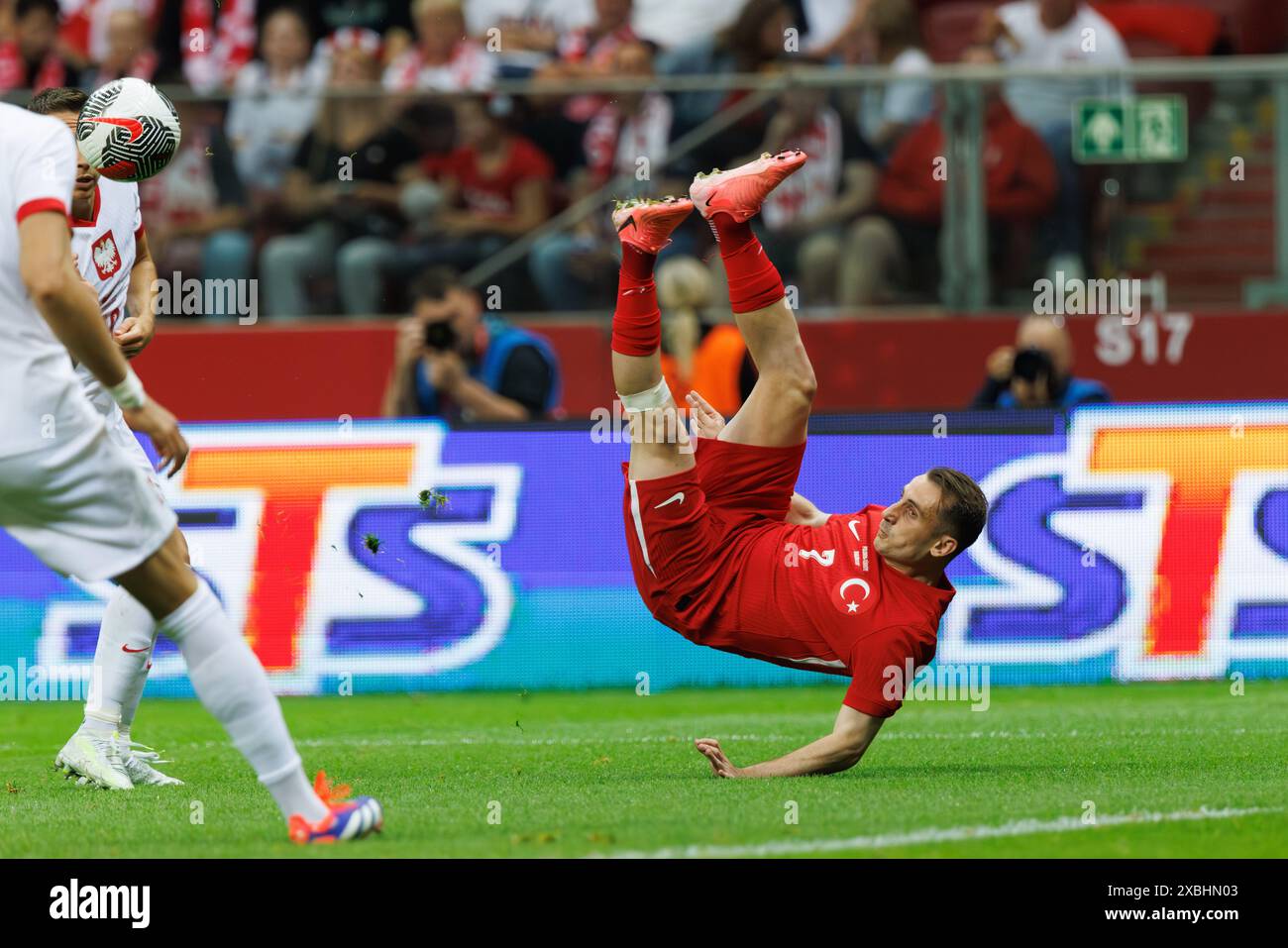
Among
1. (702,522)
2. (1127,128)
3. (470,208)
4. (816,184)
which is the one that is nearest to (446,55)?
(470,208)

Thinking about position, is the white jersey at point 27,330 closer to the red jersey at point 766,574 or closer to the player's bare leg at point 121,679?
the player's bare leg at point 121,679

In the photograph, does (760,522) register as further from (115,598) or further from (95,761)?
(95,761)

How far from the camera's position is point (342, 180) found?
13.9 metres

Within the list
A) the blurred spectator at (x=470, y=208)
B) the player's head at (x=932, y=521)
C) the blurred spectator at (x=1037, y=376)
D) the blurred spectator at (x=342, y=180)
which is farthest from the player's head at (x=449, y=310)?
the player's head at (x=932, y=521)

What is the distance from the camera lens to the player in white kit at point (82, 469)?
221 inches

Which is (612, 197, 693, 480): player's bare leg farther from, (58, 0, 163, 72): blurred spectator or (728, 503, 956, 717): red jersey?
(58, 0, 163, 72): blurred spectator

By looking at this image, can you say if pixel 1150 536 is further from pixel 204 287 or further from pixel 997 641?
pixel 204 287

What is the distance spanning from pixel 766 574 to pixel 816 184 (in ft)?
19.6

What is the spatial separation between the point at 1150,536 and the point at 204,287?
680cm

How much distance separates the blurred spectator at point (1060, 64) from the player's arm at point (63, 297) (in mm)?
9040

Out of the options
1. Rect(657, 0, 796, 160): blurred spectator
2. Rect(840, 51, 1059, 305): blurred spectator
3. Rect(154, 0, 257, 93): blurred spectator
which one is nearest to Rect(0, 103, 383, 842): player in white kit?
Rect(840, 51, 1059, 305): blurred spectator

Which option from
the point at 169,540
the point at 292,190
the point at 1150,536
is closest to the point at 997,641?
the point at 1150,536

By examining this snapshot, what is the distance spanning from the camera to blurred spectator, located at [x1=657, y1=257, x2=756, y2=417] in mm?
13469

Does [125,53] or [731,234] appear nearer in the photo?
[731,234]
